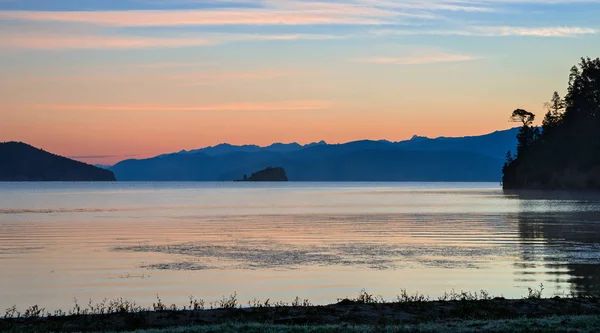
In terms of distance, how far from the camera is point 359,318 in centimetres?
2175

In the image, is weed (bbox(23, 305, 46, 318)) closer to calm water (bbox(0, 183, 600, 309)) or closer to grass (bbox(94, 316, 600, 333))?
calm water (bbox(0, 183, 600, 309))

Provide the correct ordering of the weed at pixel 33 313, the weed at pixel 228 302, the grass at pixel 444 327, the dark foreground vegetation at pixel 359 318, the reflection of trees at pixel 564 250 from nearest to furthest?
the grass at pixel 444 327 < the dark foreground vegetation at pixel 359 318 < the weed at pixel 33 313 < the weed at pixel 228 302 < the reflection of trees at pixel 564 250

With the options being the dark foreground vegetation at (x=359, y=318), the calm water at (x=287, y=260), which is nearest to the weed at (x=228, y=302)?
the dark foreground vegetation at (x=359, y=318)

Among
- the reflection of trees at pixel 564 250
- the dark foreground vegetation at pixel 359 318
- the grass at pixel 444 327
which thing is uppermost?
the grass at pixel 444 327

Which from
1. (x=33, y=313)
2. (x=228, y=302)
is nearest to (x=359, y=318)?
(x=228, y=302)

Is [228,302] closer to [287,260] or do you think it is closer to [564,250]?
[287,260]

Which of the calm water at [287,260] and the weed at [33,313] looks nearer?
the weed at [33,313]

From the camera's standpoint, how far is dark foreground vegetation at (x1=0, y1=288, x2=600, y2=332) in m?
18.9

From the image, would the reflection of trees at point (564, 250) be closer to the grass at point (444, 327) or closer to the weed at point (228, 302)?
the grass at point (444, 327)

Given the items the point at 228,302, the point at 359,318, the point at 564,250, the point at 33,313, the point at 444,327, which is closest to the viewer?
the point at 444,327

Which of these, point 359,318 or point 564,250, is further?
point 564,250

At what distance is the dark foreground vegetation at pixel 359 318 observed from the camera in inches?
746

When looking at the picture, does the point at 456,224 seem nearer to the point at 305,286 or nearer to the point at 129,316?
the point at 305,286

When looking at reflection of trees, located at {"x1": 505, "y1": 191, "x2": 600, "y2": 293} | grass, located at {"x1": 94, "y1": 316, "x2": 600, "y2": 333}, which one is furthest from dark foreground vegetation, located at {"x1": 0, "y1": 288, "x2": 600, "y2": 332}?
reflection of trees, located at {"x1": 505, "y1": 191, "x2": 600, "y2": 293}
